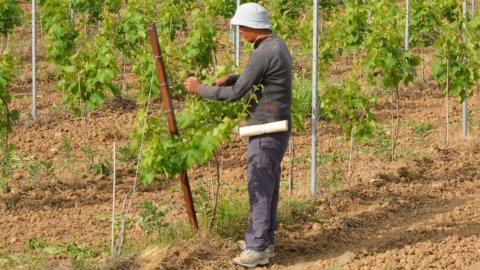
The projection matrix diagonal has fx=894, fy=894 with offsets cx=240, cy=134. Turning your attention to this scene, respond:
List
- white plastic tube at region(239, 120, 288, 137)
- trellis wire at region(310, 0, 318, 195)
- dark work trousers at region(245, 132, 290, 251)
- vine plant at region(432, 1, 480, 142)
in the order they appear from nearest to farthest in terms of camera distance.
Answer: white plastic tube at region(239, 120, 288, 137), dark work trousers at region(245, 132, 290, 251), trellis wire at region(310, 0, 318, 195), vine plant at region(432, 1, 480, 142)

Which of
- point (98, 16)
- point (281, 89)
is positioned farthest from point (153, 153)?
point (98, 16)

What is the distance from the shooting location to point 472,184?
8930 millimetres

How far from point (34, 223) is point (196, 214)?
4.69 feet

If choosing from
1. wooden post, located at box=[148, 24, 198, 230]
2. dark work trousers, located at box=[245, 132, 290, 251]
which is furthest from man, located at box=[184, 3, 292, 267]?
wooden post, located at box=[148, 24, 198, 230]

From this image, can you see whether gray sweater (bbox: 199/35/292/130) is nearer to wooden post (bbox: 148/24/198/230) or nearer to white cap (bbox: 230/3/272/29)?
white cap (bbox: 230/3/272/29)

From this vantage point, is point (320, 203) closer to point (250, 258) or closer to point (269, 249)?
point (269, 249)

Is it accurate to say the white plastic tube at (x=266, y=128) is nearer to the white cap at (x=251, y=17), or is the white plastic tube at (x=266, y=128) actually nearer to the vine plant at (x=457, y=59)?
the white cap at (x=251, y=17)

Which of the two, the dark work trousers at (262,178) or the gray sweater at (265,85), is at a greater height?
the gray sweater at (265,85)

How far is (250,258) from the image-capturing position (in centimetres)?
620

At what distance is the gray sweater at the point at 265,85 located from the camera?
6.04 m

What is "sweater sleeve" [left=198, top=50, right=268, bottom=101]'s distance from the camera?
603 cm

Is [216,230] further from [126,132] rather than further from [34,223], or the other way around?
[126,132]

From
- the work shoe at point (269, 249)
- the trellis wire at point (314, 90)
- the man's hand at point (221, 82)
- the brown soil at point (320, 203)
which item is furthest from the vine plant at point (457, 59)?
the man's hand at point (221, 82)

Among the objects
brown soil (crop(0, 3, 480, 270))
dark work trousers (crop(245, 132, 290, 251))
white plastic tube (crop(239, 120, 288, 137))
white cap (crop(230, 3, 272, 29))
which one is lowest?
brown soil (crop(0, 3, 480, 270))
